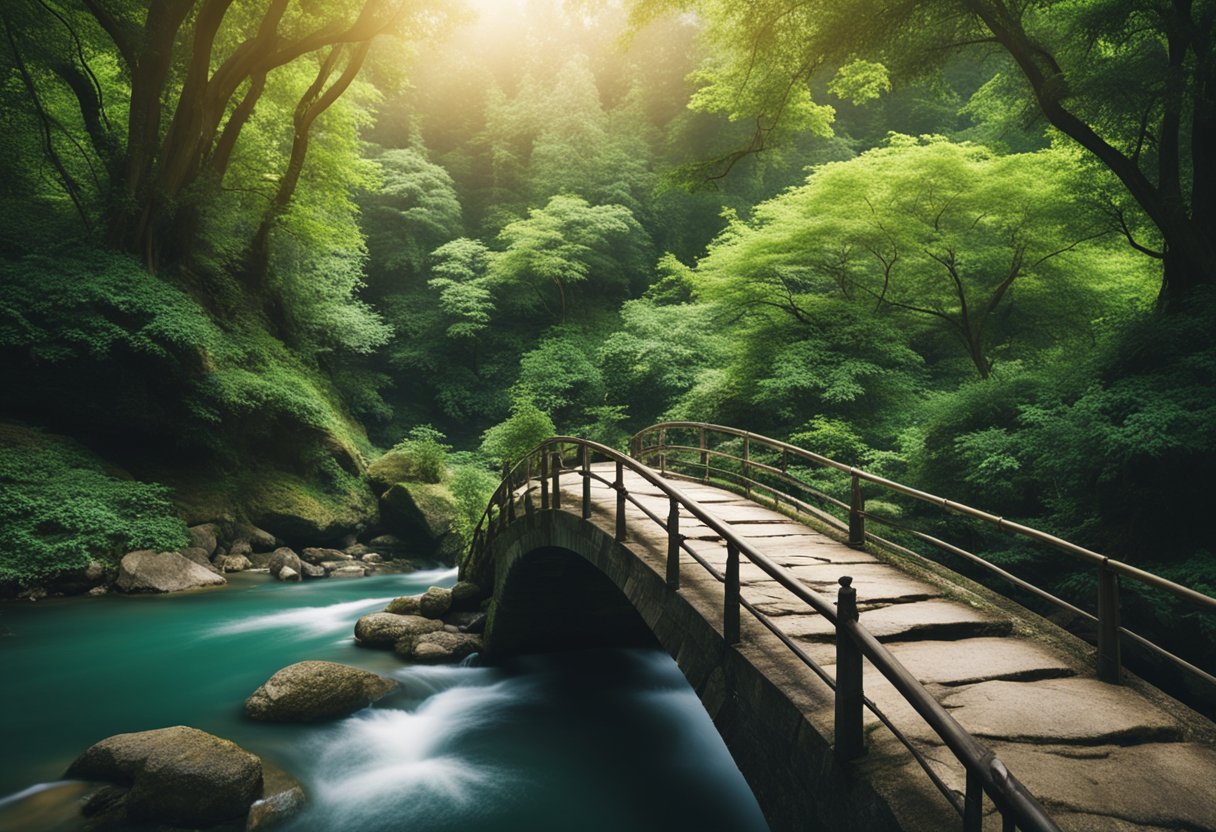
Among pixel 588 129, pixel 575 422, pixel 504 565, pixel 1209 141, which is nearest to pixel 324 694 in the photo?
pixel 504 565

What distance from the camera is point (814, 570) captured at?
214 inches

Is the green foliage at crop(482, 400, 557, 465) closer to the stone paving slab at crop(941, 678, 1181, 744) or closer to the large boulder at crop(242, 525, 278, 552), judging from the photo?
the large boulder at crop(242, 525, 278, 552)

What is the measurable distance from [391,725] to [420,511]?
10.7 m

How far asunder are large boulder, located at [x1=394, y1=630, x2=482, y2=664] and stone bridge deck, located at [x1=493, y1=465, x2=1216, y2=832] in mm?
5929

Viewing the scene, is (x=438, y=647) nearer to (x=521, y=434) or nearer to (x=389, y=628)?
(x=389, y=628)

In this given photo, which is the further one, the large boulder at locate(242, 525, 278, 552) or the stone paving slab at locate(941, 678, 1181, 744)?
the large boulder at locate(242, 525, 278, 552)

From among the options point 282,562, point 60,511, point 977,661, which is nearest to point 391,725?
point 60,511

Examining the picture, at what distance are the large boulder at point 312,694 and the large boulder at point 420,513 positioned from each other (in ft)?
32.7

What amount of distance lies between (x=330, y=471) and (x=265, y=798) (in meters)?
13.8

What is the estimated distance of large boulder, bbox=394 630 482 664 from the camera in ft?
32.8

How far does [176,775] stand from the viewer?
17.5 feet

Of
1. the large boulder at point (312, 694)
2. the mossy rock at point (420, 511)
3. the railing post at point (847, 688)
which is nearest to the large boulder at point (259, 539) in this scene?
the mossy rock at point (420, 511)

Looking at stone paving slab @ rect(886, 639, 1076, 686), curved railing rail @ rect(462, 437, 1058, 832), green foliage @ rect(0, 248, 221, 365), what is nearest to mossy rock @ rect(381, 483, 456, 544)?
green foliage @ rect(0, 248, 221, 365)

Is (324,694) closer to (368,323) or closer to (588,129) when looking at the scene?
(368,323)
